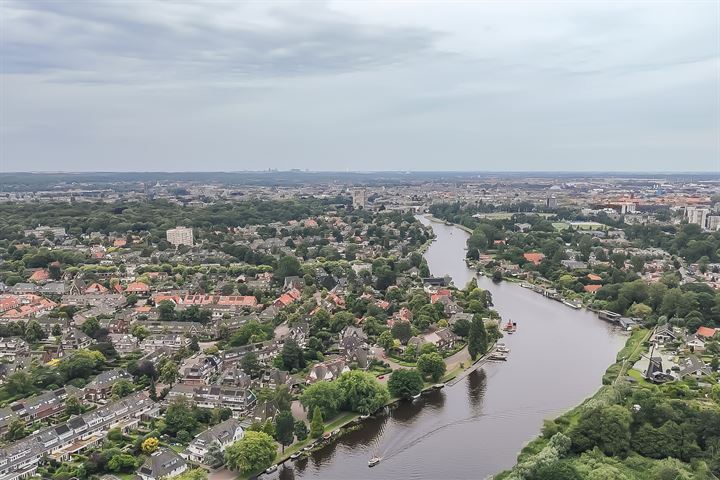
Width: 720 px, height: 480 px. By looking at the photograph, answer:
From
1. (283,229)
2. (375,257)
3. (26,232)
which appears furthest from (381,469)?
(26,232)

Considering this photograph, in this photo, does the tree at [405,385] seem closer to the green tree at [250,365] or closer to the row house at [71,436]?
the green tree at [250,365]

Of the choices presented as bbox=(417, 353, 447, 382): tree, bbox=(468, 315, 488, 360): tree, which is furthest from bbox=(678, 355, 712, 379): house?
bbox=(417, 353, 447, 382): tree

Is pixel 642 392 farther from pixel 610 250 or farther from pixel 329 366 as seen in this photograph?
pixel 610 250

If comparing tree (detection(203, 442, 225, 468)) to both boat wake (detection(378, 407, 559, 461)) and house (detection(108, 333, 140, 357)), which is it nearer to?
boat wake (detection(378, 407, 559, 461))

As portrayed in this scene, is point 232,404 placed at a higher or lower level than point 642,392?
lower

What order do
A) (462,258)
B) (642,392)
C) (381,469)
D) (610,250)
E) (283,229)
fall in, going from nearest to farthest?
1. (381,469)
2. (642,392)
3. (610,250)
4. (462,258)
5. (283,229)

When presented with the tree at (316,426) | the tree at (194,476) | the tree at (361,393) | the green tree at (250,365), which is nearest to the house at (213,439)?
the tree at (194,476)

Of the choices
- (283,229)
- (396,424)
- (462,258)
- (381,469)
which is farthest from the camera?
(283,229)
